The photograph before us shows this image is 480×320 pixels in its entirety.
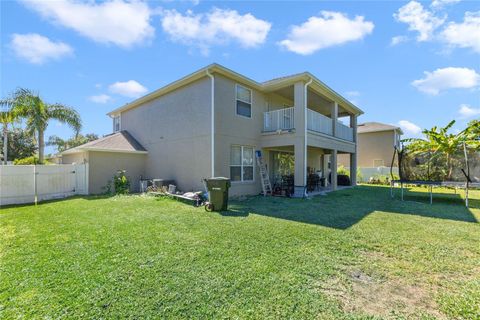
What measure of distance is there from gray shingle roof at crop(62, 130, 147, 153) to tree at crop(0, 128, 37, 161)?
22.6 meters

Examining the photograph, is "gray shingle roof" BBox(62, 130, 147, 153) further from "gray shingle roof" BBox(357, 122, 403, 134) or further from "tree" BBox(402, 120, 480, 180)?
"gray shingle roof" BBox(357, 122, 403, 134)

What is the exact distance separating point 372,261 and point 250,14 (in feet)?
33.5

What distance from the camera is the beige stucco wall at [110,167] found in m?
12.3

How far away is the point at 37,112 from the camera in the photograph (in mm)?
15078

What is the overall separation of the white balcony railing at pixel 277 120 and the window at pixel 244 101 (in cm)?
118

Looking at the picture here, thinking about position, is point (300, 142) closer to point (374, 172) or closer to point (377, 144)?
point (374, 172)

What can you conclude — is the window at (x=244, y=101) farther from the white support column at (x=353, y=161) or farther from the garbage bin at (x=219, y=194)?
the white support column at (x=353, y=161)

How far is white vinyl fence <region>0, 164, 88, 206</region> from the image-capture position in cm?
945

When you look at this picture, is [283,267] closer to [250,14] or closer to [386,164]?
[250,14]

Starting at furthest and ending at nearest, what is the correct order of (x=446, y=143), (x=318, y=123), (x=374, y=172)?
(x=374, y=172)
(x=318, y=123)
(x=446, y=143)

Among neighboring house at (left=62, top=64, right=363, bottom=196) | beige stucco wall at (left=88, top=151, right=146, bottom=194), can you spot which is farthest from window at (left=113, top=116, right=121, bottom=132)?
beige stucco wall at (left=88, top=151, right=146, bottom=194)

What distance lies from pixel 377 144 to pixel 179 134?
75.1 feet

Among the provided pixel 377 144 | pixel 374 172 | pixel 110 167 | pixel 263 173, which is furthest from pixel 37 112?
pixel 377 144

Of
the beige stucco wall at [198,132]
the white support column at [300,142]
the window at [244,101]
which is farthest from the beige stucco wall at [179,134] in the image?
the white support column at [300,142]
